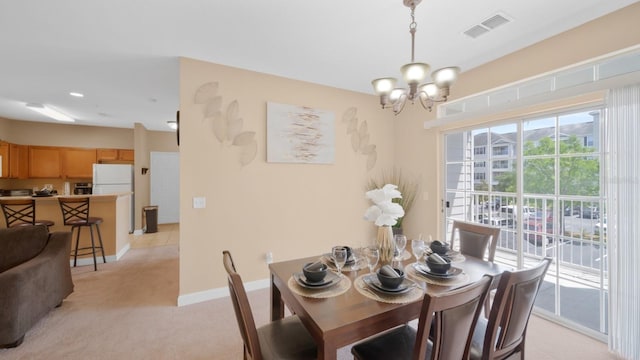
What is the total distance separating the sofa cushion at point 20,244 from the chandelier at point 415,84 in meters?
3.63

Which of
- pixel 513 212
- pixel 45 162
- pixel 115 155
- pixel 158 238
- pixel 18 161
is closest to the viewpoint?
pixel 513 212

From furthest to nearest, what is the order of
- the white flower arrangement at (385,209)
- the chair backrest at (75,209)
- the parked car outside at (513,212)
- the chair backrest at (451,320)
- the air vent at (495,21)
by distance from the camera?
the chair backrest at (75,209)
the parked car outside at (513,212)
the air vent at (495,21)
the white flower arrangement at (385,209)
the chair backrest at (451,320)

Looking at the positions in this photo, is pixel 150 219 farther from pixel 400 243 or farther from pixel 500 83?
pixel 500 83

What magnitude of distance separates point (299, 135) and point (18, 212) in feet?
13.0

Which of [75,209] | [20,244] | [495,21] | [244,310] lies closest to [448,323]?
[244,310]

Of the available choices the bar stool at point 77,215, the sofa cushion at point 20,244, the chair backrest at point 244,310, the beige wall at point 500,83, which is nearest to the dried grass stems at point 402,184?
the beige wall at point 500,83

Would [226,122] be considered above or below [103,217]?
above

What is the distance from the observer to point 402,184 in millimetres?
4078

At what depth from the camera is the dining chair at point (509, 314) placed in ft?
4.17

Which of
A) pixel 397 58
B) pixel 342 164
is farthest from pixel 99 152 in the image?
pixel 397 58

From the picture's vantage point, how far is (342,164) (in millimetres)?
3795

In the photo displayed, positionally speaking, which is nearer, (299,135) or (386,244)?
(386,244)

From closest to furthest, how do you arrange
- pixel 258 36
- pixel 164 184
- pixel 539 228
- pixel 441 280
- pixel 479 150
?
pixel 441 280 < pixel 258 36 < pixel 539 228 < pixel 479 150 < pixel 164 184

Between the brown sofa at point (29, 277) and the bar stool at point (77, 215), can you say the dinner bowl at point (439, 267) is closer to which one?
the brown sofa at point (29, 277)
